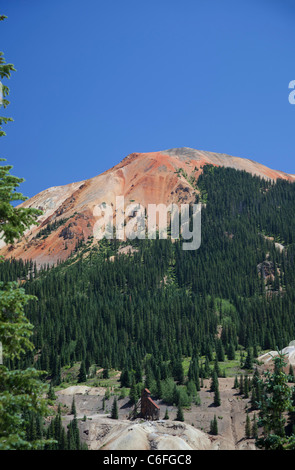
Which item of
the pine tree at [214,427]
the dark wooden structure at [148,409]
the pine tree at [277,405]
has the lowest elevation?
the pine tree at [214,427]

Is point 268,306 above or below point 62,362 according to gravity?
above

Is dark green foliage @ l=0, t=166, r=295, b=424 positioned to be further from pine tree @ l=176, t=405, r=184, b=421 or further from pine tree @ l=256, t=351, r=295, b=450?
→ pine tree @ l=256, t=351, r=295, b=450

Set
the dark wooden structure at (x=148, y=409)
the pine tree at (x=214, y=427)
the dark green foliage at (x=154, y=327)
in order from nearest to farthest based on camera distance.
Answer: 1. the pine tree at (x=214, y=427)
2. the dark wooden structure at (x=148, y=409)
3. the dark green foliage at (x=154, y=327)

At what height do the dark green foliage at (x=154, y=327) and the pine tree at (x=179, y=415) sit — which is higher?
the dark green foliage at (x=154, y=327)

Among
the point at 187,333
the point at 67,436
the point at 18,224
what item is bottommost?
the point at 67,436

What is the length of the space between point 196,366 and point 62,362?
44113mm

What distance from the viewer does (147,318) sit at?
17138 cm

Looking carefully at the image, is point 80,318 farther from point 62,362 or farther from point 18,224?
point 18,224

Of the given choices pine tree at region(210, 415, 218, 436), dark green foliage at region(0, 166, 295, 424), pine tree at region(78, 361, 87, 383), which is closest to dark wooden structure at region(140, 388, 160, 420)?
pine tree at region(210, 415, 218, 436)

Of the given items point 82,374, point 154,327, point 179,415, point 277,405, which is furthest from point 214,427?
point 154,327

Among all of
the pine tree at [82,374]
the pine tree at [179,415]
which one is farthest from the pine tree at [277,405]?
the pine tree at [82,374]

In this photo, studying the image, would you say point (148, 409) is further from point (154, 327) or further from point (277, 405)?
point (154, 327)

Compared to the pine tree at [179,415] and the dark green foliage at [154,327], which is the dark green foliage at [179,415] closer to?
the pine tree at [179,415]
